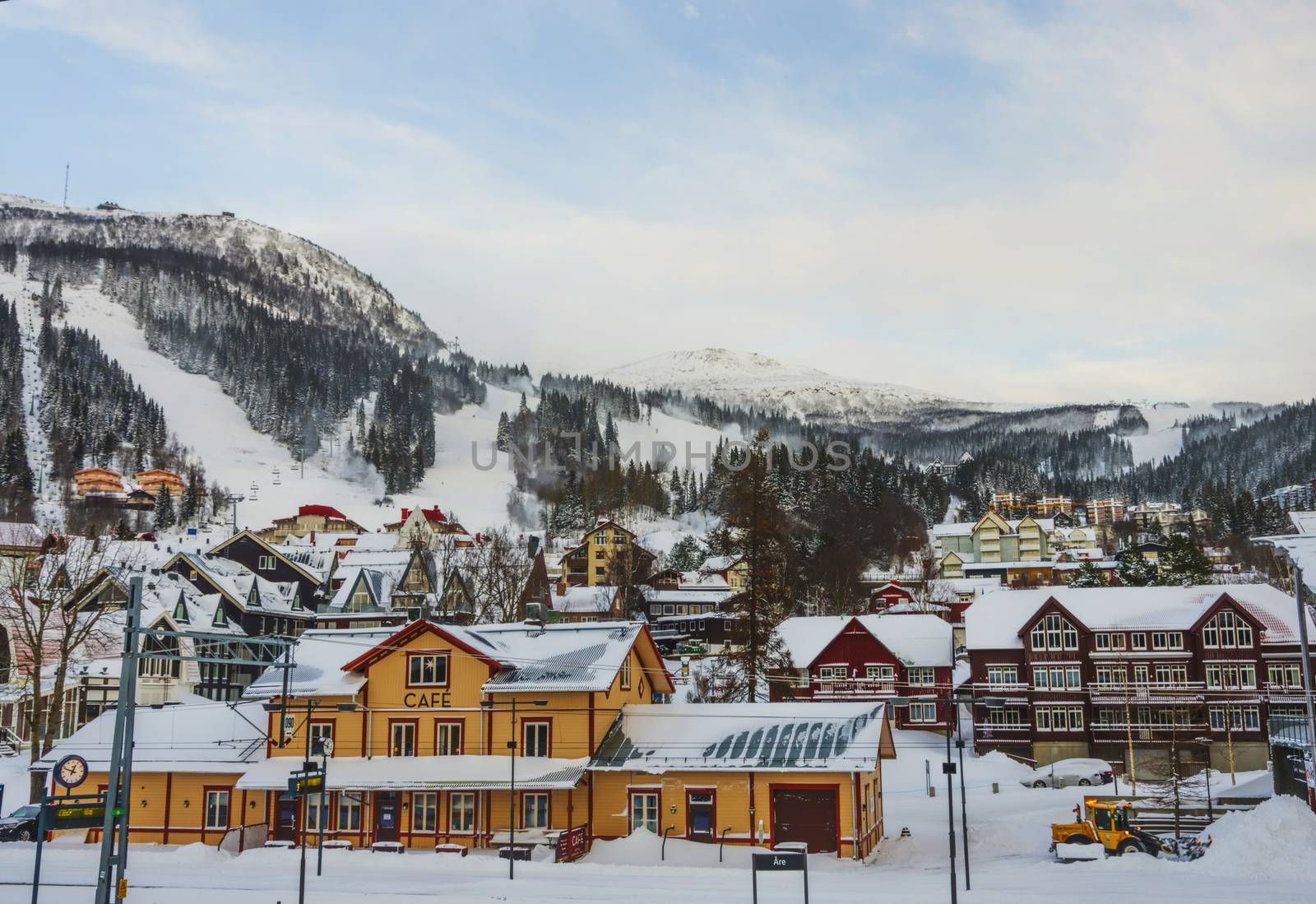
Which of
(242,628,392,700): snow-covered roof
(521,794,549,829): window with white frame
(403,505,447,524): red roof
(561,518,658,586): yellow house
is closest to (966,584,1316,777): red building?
(521,794,549,829): window with white frame

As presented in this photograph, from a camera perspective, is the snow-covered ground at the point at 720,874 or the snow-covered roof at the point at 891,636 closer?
the snow-covered ground at the point at 720,874

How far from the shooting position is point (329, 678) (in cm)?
4453

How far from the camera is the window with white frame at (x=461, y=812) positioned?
136 ft

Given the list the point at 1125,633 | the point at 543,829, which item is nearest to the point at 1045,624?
the point at 1125,633

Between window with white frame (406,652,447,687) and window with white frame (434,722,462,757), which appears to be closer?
window with white frame (434,722,462,757)

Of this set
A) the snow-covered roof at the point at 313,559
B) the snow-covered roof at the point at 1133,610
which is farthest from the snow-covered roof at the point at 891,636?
the snow-covered roof at the point at 313,559

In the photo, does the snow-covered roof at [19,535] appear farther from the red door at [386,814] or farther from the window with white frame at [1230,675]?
the window with white frame at [1230,675]

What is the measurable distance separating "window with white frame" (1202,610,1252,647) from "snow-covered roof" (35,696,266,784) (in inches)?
2142

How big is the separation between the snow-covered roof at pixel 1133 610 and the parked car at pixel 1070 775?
32.8ft

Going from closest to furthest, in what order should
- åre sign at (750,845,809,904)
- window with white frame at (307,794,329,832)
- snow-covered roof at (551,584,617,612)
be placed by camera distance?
åre sign at (750,845,809,904) < window with white frame at (307,794,329,832) < snow-covered roof at (551,584,617,612)

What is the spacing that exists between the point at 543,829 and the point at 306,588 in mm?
83146

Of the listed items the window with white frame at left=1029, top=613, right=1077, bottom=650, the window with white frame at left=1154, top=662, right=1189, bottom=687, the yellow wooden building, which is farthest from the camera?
the window with white frame at left=1029, top=613, right=1077, bottom=650

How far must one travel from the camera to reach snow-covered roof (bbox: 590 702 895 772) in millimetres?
39188

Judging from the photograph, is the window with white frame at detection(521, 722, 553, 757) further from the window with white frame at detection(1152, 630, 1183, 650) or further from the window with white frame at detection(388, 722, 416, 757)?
the window with white frame at detection(1152, 630, 1183, 650)
